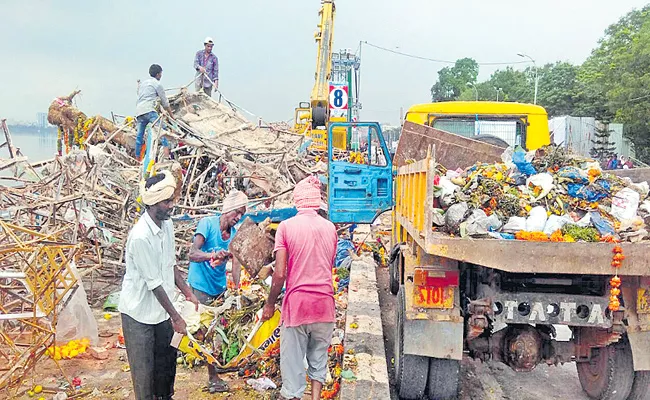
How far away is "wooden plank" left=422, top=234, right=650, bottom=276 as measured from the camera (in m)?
3.17

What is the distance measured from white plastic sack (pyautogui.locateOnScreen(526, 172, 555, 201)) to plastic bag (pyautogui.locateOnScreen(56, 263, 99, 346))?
4.16 metres

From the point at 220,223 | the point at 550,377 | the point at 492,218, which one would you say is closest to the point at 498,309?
the point at 492,218

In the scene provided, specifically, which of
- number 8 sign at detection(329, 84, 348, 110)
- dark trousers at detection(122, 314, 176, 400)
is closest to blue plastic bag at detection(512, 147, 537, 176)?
dark trousers at detection(122, 314, 176, 400)

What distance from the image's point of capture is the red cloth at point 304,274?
3.52 metres

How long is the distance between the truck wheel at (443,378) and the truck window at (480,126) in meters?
3.28

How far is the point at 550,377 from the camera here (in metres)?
5.14

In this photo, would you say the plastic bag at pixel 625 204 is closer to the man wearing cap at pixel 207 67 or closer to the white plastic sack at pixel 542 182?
the white plastic sack at pixel 542 182

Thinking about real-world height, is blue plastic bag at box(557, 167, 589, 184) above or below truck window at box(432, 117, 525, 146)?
below

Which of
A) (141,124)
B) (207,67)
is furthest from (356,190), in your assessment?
(207,67)

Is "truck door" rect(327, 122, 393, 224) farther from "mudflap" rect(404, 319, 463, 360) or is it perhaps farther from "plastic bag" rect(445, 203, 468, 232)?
"plastic bag" rect(445, 203, 468, 232)

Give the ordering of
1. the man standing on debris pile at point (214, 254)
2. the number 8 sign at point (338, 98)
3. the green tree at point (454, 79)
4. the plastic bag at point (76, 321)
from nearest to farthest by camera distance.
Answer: the man standing on debris pile at point (214, 254), the plastic bag at point (76, 321), the number 8 sign at point (338, 98), the green tree at point (454, 79)

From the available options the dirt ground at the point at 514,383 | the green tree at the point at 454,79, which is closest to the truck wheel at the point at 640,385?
the dirt ground at the point at 514,383

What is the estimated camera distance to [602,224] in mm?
3420

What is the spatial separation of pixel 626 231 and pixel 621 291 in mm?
418
